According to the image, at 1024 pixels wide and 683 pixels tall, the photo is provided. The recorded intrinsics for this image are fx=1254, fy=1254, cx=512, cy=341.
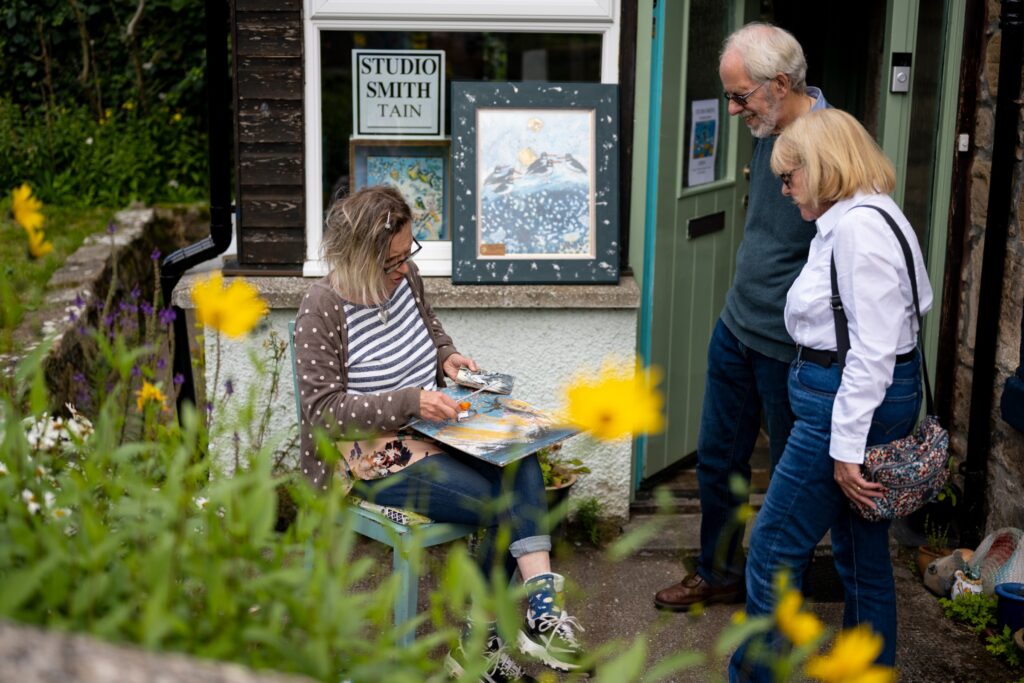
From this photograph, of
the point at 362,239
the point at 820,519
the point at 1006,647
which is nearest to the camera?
the point at 820,519

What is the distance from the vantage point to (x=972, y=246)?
4.41 m

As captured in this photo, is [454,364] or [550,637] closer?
[550,637]

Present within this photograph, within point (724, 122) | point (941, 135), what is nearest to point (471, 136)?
point (724, 122)

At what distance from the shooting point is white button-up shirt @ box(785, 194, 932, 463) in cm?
291

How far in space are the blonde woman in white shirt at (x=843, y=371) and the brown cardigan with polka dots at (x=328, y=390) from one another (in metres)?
1.00

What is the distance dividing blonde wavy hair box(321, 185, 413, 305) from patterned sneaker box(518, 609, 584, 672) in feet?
3.21

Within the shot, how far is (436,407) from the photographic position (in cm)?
332

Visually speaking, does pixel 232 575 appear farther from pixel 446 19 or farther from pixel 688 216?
pixel 688 216

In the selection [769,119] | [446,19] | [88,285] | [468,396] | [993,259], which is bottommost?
[88,285]

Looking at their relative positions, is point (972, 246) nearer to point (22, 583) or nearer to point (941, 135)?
point (941, 135)

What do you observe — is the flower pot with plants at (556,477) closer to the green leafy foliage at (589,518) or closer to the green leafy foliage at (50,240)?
the green leafy foliage at (589,518)

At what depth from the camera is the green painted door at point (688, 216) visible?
4.73 metres

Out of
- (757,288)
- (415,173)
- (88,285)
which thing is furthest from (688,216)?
(88,285)

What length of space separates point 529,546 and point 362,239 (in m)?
0.95
